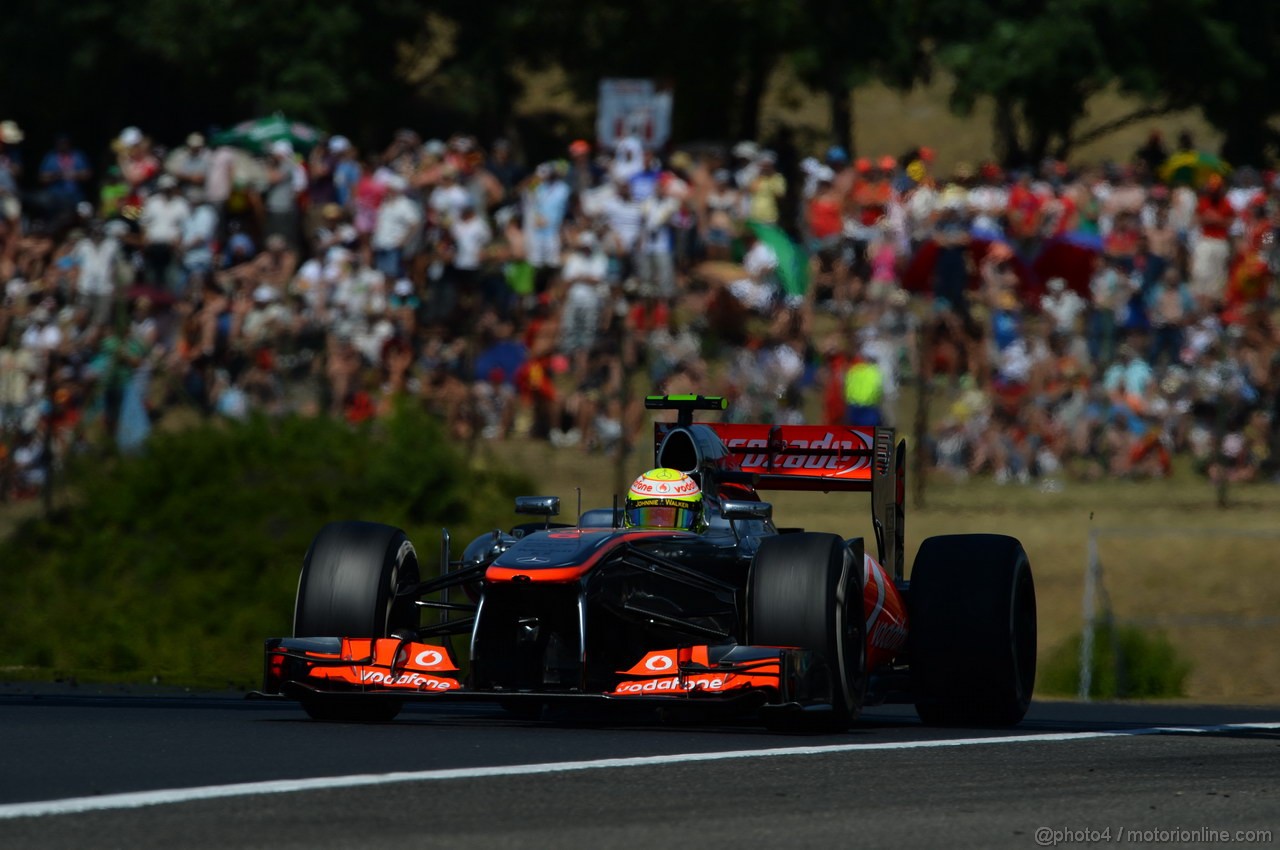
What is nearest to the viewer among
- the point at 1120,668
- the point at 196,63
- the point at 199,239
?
the point at 1120,668

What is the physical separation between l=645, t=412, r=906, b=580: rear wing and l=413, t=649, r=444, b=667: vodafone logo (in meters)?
2.70

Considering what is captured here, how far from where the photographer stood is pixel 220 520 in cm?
2000

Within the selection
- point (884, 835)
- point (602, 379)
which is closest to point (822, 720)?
point (884, 835)

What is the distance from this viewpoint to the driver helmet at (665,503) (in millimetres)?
11367

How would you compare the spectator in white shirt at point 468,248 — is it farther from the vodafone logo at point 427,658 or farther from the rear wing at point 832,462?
the vodafone logo at point 427,658

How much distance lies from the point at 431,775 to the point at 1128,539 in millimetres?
13811

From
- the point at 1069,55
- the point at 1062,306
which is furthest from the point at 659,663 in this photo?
the point at 1069,55

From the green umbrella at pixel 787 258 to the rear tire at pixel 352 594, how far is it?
38.3 feet

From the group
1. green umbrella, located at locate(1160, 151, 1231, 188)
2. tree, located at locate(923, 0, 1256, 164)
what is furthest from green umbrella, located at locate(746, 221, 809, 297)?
tree, located at locate(923, 0, 1256, 164)

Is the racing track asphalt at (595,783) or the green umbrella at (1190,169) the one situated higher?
the green umbrella at (1190,169)

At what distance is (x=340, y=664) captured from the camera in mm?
10250

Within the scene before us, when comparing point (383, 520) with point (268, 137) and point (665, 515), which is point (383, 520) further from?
point (665, 515)

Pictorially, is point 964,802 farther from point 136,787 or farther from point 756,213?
point 756,213

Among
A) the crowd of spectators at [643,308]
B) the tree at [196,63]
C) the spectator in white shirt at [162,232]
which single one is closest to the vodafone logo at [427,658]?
the crowd of spectators at [643,308]
